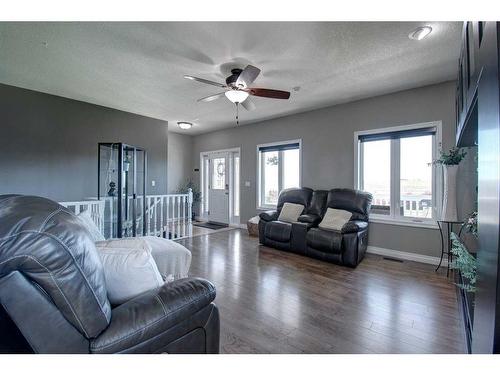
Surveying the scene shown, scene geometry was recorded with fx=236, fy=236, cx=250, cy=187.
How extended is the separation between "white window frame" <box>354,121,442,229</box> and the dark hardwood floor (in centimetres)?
66

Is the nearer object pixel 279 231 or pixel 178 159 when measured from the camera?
pixel 279 231

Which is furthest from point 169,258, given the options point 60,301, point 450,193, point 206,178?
point 206,178

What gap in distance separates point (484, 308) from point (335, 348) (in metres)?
1.07

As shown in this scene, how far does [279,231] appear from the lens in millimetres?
4113

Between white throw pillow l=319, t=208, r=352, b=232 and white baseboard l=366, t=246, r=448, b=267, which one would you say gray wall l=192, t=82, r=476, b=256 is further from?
white throw pillow l=319, t=208, r=352, b=232

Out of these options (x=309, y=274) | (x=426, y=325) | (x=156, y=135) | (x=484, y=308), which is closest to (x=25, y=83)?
(x=156, y=135)

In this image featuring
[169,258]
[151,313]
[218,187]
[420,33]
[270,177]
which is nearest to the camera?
[151,313]

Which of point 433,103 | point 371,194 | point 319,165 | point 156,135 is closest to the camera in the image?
point 433,103

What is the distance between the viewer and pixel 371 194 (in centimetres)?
397

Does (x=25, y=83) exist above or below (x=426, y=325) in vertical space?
above

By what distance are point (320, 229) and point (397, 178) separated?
1.58m

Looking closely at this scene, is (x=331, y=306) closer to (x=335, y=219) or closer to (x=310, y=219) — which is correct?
(x=335, y=219)

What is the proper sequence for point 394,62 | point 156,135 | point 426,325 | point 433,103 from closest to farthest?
point 426,325 < point 394,62 < point 433,103 < point 156,135
